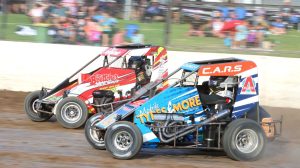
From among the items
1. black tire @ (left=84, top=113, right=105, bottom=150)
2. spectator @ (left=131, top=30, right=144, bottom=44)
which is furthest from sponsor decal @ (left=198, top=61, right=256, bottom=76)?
spectator @ (left=131, top=30, right=144, bottom=44)

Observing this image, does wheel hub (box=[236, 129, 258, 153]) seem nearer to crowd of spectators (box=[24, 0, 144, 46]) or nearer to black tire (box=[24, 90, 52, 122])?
black tire (box=[24, 90, 52, 122])

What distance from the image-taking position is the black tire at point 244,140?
6.70m

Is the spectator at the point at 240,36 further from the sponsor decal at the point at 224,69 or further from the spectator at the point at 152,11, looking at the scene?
the sponsor decal at the point at 224,69

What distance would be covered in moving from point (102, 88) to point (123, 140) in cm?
268

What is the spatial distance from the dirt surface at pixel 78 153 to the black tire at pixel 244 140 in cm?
11

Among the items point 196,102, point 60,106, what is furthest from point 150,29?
point 196,102

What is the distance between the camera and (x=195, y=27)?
12.3m

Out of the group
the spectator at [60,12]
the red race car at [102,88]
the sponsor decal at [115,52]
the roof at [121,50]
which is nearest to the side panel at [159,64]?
the red race car at [102,88]

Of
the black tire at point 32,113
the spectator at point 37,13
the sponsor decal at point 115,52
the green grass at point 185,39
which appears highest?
the spectator at point 37,13

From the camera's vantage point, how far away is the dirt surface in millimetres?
6656

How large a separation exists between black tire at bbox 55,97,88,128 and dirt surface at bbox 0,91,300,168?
0.42 feet

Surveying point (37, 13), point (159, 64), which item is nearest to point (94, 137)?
point (159, 64)

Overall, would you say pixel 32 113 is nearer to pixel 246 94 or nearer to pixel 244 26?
pixel 246 94

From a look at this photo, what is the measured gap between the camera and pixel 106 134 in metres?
6.74
